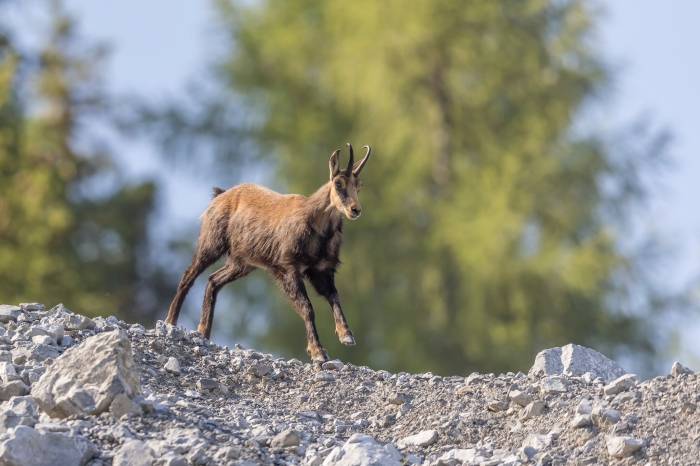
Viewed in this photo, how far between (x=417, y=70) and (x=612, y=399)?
77.1ft

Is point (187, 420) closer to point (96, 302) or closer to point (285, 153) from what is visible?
point (96, 302)

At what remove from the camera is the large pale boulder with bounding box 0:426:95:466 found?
26.0 ft

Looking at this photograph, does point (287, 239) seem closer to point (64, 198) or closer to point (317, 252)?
point (317, 252)

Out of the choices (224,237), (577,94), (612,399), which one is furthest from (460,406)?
(577,94)

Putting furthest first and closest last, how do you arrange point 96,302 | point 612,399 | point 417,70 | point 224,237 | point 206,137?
point 206,137 → point 417,70 → point 96,302 → point 224,237 → point 612,399

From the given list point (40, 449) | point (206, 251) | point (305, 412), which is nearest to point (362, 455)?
point (305, 412)

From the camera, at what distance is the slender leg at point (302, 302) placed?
11883 millimetres

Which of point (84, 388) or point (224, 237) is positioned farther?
point (224, 237)

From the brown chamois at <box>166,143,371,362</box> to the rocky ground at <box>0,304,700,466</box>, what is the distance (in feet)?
5.64

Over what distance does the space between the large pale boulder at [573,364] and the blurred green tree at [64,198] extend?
760 inches

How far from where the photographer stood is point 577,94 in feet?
106

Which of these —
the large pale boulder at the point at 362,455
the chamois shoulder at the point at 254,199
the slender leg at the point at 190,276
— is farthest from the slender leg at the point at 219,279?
the large pale boulder at the point at 362,455

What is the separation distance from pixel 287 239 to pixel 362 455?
4.68 m

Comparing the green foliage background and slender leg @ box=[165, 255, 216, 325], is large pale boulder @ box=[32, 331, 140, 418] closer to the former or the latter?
slender leg @ box=[165, 255, 216, 325]
